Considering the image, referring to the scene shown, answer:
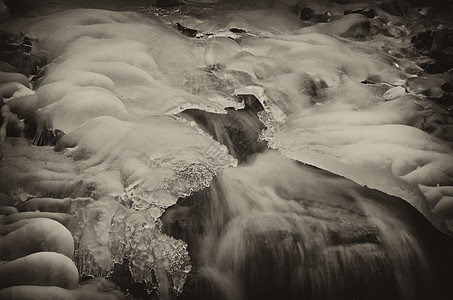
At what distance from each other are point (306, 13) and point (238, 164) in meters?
3.86

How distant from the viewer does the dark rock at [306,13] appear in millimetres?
6699

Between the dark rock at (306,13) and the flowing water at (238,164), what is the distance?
4.67ft

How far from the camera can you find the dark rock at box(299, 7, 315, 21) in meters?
6.70

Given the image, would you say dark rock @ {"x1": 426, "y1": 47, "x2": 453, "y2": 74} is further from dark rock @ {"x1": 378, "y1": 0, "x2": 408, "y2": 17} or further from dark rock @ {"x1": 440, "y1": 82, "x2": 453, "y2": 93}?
dark rock @ {"x1": 378, "y1": 0, "x2": 408, "y2": 17}

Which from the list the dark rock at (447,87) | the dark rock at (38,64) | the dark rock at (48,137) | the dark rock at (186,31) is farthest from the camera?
the dark rock at (186,31)

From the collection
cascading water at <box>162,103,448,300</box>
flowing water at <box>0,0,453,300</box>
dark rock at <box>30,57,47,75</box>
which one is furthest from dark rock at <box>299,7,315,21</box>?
dark rock at <box>30,57,47,75</box>

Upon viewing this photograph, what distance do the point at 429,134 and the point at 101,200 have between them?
10.6 feet

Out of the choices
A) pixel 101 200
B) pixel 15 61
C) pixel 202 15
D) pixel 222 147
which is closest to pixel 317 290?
pixel 222 147

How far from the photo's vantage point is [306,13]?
6762 mm

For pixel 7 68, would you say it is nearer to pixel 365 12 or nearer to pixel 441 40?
pixel 365 12

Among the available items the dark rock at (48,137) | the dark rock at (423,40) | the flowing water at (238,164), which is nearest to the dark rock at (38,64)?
the flowing water at (238,164)

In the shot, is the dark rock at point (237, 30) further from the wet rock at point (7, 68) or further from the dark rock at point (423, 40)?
the wet rock at point (7, 68)

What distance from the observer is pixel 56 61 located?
14.9ft

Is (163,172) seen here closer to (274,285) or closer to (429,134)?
(274,285)
